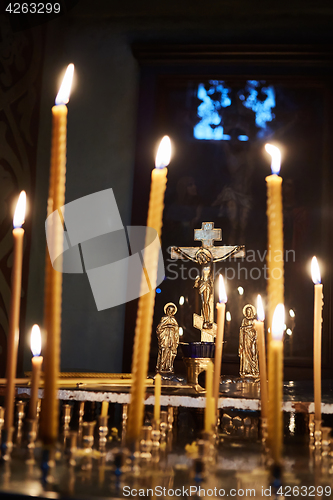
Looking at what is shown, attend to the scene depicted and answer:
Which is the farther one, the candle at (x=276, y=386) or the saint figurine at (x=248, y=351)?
the saint figurine at (x=248, y=351)

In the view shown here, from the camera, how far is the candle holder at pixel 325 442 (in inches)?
36.9

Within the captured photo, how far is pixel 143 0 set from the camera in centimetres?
293

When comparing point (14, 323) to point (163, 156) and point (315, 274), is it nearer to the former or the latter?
point (163, 156)

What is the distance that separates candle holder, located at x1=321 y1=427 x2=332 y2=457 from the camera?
3.07 ft

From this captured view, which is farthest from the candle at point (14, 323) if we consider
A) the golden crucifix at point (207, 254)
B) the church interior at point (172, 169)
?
the golden crucifix at point (207, 254)

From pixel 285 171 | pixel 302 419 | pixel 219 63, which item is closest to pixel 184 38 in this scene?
pixel 219 63

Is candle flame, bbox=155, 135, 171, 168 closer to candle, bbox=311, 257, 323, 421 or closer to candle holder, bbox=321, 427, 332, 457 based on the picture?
candle, bbox=311, 257, 323, 421

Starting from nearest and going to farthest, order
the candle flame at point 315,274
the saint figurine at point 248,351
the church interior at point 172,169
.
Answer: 1. the candle flame at point 315,274
2. the saint figurine at point 248,351
3. the church interior at point 172,169

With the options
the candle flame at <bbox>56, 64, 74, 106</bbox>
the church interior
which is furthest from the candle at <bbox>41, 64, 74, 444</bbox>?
the church interior

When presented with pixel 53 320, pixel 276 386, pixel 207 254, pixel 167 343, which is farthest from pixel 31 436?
pixel 207 254

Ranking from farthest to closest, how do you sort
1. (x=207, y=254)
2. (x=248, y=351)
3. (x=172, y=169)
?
1. (x=172, y=169)
2. (x=207, y=254)
3. (x=248, y=351)

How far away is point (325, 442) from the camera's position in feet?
3.12

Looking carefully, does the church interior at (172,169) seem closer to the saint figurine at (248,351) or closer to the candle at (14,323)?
the saint figurine at (248,351)

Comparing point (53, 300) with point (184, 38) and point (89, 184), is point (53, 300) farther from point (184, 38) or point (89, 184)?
point (184, 38)
